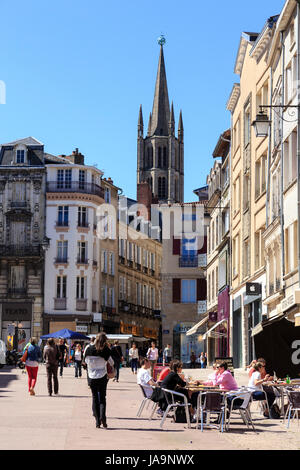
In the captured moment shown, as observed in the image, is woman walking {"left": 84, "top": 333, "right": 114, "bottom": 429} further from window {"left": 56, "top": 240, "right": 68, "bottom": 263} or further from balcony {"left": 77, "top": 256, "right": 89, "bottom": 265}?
window {"left": 56, "top": 240, "right": 68, "bottom": 263}

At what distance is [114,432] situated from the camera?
45.8 feet

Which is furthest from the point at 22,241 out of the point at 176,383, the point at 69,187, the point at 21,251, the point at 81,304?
the point at 176,383

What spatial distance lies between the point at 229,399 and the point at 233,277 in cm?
2686

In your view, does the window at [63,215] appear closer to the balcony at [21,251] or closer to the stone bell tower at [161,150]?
the balcony at [21,251]

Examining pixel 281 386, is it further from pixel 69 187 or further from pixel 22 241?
pixel 69 187

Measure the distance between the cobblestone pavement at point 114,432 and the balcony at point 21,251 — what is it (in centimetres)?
4957

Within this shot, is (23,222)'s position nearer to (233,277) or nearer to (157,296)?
(157,296)

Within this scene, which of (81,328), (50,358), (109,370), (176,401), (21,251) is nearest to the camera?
(109,370)

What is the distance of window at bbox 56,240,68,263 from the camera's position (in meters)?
71.3

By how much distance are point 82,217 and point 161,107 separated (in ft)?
225

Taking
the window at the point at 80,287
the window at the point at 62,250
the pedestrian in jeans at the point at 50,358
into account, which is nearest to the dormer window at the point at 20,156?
the window at the point at 62,250

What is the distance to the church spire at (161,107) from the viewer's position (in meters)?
137

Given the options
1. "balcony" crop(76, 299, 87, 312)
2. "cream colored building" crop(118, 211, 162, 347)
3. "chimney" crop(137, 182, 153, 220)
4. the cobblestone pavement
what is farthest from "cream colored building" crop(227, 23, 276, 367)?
"chimney" crop(137, 182, 153, 220)
